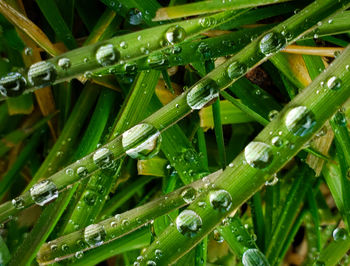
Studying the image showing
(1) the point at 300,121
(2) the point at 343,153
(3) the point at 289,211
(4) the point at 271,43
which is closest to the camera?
(1) the point at 300,121

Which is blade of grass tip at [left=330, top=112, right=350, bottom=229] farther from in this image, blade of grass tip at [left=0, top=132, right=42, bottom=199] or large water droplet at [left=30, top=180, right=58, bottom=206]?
blade of grass tip at [left=0, top=132, right=42, bottom=199]

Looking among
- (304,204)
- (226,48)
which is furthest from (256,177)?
(304,204)

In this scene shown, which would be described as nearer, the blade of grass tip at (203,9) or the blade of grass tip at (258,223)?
the blade of grass tip at (203,9)

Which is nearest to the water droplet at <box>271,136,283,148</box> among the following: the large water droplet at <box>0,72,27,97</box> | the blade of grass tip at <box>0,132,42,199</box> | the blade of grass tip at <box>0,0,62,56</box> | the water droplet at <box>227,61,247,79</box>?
the water droplet at <box>227,61,247,79</box>

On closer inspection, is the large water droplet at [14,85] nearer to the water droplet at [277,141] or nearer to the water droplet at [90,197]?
the water droplet at [90,197]

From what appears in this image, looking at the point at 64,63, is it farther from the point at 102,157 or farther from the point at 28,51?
the point at 28,51

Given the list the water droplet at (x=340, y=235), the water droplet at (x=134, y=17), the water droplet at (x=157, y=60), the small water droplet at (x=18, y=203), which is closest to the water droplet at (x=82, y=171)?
the small water droplet at (x=18, y=203)

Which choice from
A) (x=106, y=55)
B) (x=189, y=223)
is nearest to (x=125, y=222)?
(x=189, y=223)
